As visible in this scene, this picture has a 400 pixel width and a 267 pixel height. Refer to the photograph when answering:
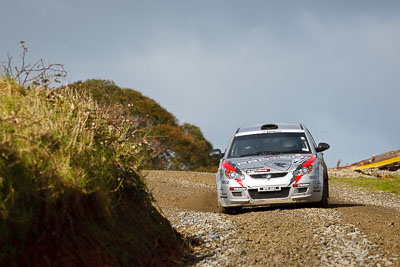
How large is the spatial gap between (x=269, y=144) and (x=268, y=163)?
4.16 feet

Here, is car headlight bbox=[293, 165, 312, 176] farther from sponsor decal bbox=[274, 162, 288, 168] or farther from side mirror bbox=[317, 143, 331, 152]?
side mirror bbox=[317, 143, 331, 152]

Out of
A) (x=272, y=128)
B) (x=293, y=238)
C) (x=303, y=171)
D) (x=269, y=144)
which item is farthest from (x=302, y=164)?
(x=293, y=238)

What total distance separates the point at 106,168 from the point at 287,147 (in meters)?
6.09

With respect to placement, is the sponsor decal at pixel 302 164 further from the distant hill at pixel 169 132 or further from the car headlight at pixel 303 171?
the distant hill at pixel 169 132

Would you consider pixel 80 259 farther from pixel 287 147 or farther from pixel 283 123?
pixel 283 123

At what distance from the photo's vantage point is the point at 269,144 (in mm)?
12281

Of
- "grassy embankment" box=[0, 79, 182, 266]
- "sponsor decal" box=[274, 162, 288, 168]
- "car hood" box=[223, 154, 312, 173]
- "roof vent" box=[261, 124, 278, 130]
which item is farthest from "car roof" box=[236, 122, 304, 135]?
"grassy embankment" box=[0, 79, 182, 266]

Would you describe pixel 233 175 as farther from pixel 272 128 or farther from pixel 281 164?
pixel 272 128

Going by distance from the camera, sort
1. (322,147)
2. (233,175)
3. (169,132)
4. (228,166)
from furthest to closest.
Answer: (169,132) < (322,147) < (228,166) < (233,175)

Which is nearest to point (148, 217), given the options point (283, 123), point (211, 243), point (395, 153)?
point (211, 243)

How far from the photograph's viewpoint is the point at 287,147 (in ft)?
39.7

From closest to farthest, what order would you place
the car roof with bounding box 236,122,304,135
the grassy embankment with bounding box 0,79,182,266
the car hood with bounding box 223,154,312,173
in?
the grassy embankment with bounding box 0,79,182,266
the car hood with bounding box 223,154,312,173
the car roof with bounding box 236,122,304,135

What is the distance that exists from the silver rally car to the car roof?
0.56 metres

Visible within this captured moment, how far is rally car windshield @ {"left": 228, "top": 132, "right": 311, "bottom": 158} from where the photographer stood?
39.3 feet
